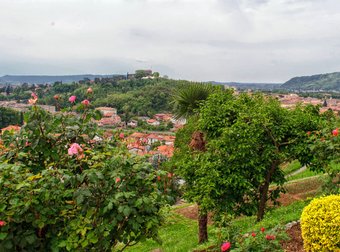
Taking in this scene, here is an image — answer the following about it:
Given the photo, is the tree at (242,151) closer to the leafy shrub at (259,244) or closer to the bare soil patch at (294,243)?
the bare soil patch at (294,243)

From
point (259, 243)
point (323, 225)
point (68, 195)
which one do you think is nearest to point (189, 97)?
point (323, 225)

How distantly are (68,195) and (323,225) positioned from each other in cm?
339

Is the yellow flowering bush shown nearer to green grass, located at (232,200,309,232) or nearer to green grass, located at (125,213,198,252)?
green grass, located at (232,200,309,232)

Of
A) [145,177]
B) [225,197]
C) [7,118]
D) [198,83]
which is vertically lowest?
[7,118]

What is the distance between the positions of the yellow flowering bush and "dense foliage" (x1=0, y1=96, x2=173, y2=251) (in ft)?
7.14

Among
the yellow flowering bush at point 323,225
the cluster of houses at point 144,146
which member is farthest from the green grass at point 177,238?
the yellow flowering bush at point 323,225

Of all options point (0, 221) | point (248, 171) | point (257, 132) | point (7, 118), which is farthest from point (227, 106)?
point (7, 118)

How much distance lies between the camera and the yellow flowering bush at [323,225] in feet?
15.7

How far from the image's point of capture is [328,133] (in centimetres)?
795

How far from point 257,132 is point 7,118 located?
6825 centimetres

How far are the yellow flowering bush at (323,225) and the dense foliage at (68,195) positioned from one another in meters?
2.18

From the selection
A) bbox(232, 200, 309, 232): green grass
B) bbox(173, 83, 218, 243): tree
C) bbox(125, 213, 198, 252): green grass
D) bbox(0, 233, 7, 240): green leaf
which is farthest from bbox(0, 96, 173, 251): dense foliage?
bbox(173, 83, 218, 243): tree

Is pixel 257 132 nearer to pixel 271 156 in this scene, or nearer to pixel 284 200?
pixel 271 156

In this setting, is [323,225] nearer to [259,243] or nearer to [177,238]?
[259,243]
